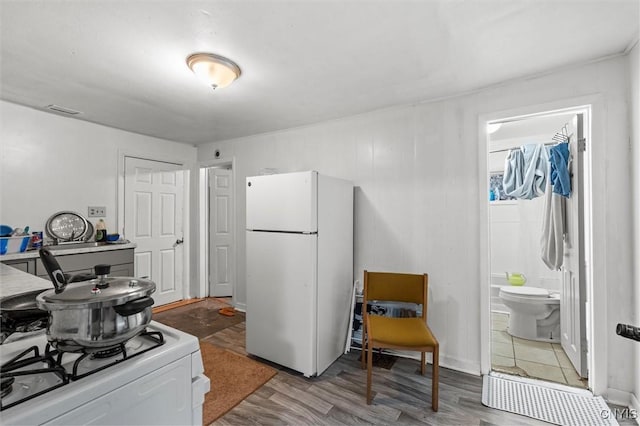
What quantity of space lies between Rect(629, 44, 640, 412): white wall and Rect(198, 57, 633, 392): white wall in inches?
1.8

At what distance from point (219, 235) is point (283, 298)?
2485 mm

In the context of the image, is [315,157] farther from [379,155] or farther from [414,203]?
[414,203]

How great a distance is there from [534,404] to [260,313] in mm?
2094

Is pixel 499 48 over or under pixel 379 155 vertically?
over

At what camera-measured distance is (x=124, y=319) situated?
76cm

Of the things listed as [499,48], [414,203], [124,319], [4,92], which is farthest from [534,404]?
[4,92]

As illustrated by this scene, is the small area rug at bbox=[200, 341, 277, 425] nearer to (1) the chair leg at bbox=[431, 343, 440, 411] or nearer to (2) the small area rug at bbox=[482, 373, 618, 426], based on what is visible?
(1) the chair leg at bbox=[431, 343, 440, 411]

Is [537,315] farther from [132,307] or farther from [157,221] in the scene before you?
[157,221]

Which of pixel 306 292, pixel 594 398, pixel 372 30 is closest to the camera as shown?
pixel 372 30

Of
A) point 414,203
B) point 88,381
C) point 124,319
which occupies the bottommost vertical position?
point 88,381

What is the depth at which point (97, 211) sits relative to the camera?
332 centimetres

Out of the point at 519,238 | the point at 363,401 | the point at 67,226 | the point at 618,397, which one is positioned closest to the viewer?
the point at 618,397

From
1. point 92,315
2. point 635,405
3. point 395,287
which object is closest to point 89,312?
point 92,315

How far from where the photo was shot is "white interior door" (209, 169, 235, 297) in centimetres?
448
